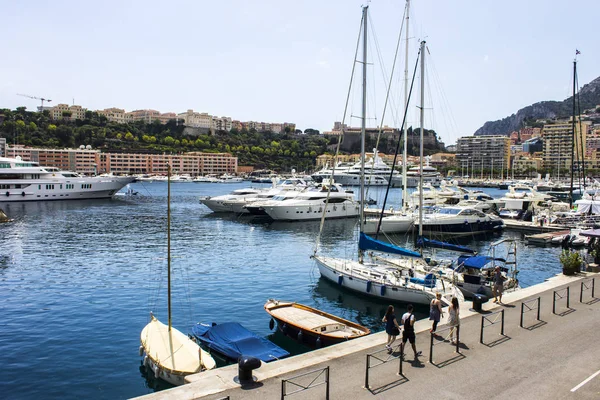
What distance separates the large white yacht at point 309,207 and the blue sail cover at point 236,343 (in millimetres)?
39283

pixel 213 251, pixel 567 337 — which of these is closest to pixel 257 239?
pixel 213 251

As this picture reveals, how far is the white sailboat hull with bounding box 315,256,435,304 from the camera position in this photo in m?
23.4

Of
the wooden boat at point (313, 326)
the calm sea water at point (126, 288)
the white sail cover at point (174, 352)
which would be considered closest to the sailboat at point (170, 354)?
the white sail cover at point (174, 352)

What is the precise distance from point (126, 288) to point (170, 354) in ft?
43.7

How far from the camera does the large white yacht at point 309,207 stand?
6028 centimetres

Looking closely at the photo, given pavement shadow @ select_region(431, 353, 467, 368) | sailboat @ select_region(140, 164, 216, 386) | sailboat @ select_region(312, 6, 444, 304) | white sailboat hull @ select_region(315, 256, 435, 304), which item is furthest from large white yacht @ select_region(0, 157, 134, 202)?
pavement shadow @ select_region(431, 353, 467, 368)

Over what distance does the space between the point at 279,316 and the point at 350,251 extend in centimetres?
2096

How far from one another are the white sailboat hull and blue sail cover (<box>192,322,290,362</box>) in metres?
8.65

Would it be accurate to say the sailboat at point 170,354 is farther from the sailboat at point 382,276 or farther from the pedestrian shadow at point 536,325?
the sailboat at point 382,276

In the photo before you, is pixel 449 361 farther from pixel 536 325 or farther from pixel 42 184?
pixel 42 184

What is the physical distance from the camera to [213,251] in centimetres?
4056

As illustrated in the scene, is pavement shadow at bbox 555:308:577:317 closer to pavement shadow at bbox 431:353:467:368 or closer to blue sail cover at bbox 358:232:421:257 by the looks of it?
pavement shadow at bbox 431:353:467:368

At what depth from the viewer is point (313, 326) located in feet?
61.7

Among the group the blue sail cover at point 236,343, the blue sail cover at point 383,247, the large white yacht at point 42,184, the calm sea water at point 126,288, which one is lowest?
the calm sea water at point 126,288
